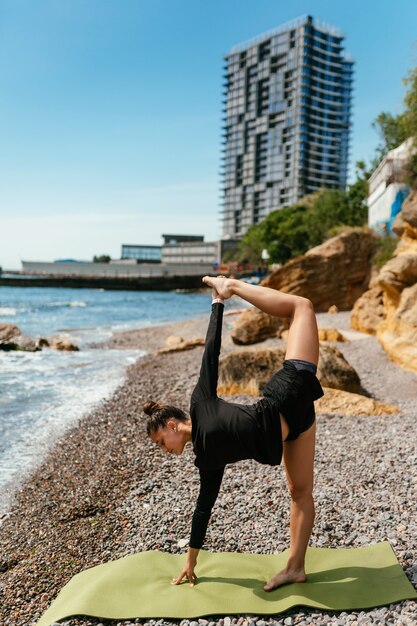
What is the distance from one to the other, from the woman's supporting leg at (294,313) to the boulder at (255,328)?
14136mm

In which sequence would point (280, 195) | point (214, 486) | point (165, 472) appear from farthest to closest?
point (280, 195) → point (165, 472) → point (214, 486)

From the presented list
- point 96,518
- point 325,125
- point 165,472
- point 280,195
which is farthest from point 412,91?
point 325,125

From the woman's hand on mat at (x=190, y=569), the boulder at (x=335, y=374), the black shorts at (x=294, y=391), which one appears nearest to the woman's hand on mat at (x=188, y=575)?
the woman's hand on mat at (x=190, y=569)

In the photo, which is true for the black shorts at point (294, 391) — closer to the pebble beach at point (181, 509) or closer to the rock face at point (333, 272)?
the pebble beach at point (181, 509)

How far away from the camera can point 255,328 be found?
17625mm

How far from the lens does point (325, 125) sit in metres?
132

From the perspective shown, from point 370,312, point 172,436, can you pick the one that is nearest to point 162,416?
point 172,436

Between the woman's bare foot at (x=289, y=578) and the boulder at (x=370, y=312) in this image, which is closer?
the woman's bare foot at (x=289, y=578)

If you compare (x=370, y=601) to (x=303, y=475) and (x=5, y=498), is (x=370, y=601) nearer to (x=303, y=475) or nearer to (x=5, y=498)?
(x=303, y=475)

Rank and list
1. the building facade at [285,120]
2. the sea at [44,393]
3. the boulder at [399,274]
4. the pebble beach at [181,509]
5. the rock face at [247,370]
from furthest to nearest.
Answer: the building facade at [285,120], the boulder at [399,274], the rock face at [247,370], the sea at [44,393], the pebble beach at [181,509]

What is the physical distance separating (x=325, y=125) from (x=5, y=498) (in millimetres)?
138847

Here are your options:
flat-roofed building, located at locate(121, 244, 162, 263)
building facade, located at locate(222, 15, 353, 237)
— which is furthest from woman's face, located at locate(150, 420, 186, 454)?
flat-roofed building, located at locate(121, 244, 162, 263)

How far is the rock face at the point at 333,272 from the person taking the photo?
22.2m

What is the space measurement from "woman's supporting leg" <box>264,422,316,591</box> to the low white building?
1650 centimetres
